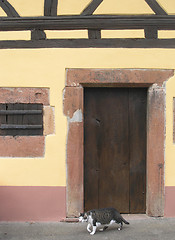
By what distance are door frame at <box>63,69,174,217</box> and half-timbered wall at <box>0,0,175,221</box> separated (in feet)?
0.18

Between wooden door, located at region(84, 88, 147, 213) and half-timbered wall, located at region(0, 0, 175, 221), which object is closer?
half-timbered wall, located at region(0, 0, 175, 221)

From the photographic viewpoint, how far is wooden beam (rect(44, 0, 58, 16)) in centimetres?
378

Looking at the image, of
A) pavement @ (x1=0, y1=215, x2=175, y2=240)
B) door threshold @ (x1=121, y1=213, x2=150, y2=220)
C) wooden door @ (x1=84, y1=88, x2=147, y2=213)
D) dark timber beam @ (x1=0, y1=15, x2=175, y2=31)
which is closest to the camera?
pavement @ (x1=0, y1=215, x2=175, y2=240)

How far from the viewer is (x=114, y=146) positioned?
399 centimetres

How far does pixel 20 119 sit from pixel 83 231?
1684 mm

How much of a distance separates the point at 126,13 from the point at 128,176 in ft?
7.44

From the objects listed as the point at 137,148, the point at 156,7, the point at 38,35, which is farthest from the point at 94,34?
the point at 137,148

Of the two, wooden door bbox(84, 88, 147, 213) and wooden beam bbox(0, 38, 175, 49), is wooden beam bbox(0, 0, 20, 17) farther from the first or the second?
wooden door bbox(84, 88, 147, 213)

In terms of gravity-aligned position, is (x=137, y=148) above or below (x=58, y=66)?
below

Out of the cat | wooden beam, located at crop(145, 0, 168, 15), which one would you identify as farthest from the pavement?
wooden beam, located at crop(145, 0, 168, 15)

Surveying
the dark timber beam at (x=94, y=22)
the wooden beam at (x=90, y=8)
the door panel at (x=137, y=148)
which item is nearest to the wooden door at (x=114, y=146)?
the door panel at (x=137, y=148)

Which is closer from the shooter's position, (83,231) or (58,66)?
(83,231)

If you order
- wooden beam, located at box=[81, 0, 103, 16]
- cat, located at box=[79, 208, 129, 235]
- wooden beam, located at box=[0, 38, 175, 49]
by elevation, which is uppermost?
wooden beam, located at box=[81, 0, 103, 16]

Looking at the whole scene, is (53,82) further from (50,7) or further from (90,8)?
(90,8)
